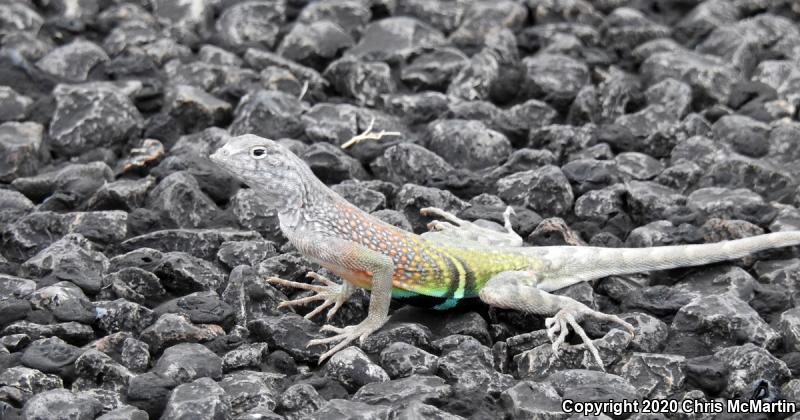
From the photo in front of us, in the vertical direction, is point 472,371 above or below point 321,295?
above

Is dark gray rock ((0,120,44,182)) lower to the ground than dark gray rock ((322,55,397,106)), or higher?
lower

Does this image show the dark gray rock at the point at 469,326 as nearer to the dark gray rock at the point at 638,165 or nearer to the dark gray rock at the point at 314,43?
the dark gray rock at the point at 638,165

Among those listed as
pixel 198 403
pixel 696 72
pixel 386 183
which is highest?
pixel 696 72

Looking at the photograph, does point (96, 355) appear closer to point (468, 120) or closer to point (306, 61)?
point (468, 120)

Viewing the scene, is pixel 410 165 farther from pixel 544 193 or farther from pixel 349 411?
pixel 349 411

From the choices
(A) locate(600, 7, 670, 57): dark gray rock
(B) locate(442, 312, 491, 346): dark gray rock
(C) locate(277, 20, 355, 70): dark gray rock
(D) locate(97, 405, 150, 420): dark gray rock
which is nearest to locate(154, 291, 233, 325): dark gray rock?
(D) locate(97, 405, 150, 420): dark gray rock

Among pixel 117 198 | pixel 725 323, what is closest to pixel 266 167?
pixel 117 198

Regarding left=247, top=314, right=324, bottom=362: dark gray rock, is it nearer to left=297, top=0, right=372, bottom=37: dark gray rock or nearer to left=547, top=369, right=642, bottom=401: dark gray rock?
left=547, top=369, right=642, bottom=401: dark gray rock

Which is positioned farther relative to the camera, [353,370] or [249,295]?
[249,295]
